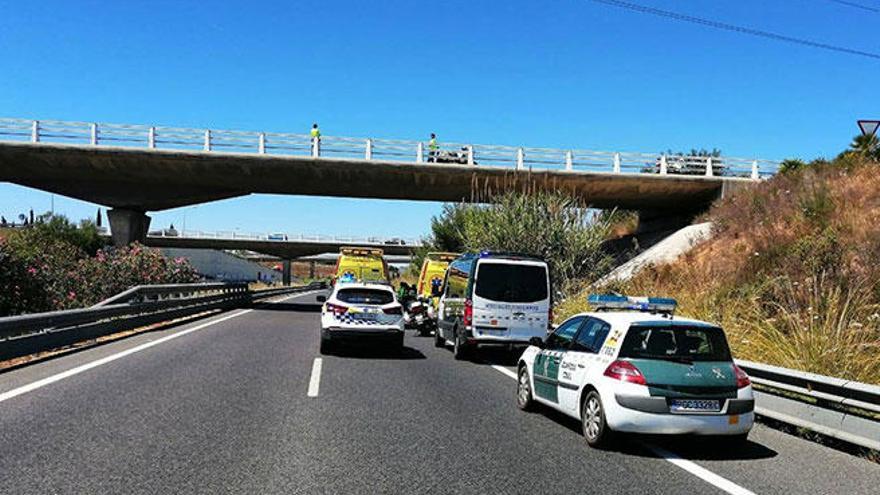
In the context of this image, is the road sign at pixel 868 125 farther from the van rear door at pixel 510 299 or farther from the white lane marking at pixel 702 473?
the white lane marking at pixel 702 473

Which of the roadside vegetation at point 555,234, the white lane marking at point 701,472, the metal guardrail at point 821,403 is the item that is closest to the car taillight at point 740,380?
the white lane marking at point 701,472

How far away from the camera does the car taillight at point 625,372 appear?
23.2 ft

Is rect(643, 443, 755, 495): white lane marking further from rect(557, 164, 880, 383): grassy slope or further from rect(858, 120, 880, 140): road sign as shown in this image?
rect(858, 120, 880, 140): road sign

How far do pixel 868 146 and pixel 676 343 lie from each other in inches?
1052

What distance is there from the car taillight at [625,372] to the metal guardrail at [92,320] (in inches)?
361

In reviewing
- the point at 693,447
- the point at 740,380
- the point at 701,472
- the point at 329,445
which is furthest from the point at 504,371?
the point at 701,472

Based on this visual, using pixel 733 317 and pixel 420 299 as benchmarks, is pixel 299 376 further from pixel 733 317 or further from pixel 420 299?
pixel 420 299

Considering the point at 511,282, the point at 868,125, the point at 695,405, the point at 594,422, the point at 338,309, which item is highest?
the point at 868,125

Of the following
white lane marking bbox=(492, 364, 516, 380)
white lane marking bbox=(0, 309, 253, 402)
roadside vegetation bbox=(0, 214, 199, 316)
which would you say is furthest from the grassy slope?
roadside vegetation bbox=(0, 214, 199, 316)

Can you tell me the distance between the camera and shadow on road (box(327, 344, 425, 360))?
15.1m

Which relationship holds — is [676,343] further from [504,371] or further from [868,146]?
[868,146]

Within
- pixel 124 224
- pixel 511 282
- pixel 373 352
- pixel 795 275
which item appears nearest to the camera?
pixel 511 282

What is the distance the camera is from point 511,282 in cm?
1488

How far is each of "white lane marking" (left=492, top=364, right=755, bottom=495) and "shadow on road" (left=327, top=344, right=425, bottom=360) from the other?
812 centimetres
